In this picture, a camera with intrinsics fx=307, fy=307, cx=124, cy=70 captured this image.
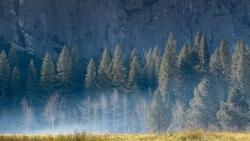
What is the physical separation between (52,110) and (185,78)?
34.6 metres

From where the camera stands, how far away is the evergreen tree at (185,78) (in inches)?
3054

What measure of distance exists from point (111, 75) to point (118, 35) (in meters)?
77.3

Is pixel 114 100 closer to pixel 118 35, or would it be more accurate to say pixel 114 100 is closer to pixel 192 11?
pixel 118 35

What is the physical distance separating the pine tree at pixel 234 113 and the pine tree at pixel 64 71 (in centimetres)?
4178

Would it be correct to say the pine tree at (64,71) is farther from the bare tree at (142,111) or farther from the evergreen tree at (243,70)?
the evergreen tree at (243,70)

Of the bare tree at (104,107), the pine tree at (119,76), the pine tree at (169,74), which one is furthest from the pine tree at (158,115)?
the pine tree at (119,76)

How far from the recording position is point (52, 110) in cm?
7438

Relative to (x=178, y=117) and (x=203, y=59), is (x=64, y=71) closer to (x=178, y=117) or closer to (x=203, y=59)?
(x=178, y=117)

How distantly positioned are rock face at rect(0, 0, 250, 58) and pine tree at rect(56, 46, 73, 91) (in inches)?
2020

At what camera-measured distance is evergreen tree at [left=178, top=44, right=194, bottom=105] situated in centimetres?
7756

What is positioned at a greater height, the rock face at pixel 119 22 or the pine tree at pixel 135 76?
the rock face at pixel 119 22

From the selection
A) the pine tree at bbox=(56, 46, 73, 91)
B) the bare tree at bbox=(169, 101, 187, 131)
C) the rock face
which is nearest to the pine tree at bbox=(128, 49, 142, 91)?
the bare tree at bbox=(169, 101, 187, 131)

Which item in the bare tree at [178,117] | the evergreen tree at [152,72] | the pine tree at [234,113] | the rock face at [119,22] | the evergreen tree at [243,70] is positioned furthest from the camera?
the rock face at [119,22]

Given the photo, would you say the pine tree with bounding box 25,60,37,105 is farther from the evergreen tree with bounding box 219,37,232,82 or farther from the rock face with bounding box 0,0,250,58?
the rock face with bounding box 0,0,250,58
